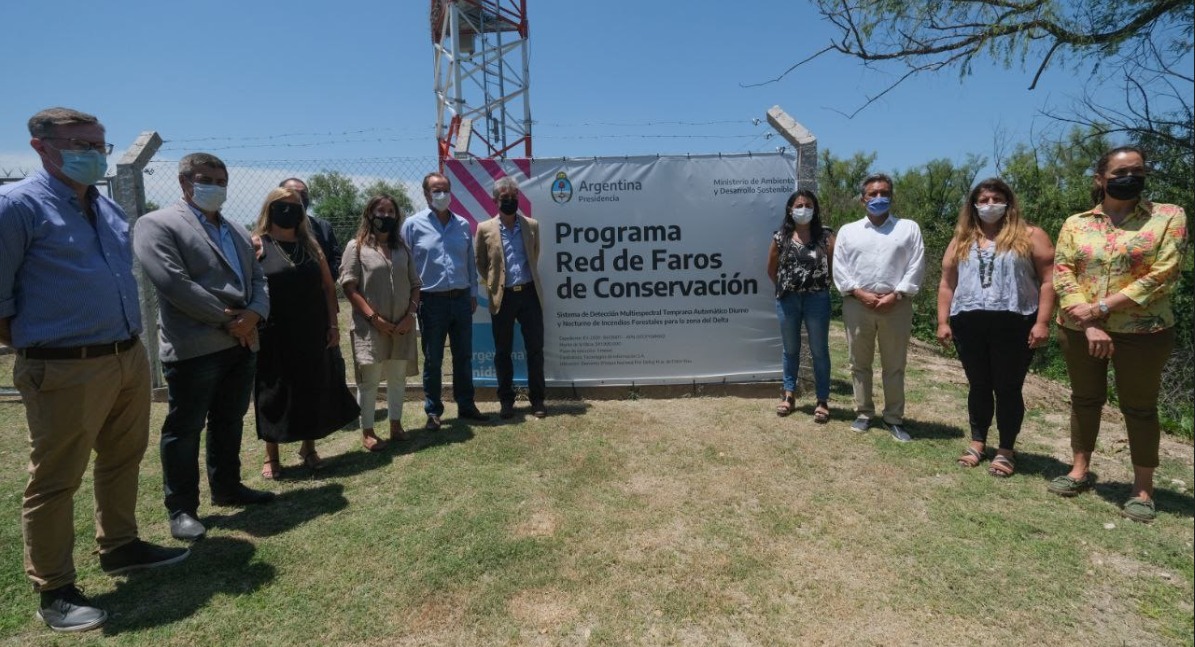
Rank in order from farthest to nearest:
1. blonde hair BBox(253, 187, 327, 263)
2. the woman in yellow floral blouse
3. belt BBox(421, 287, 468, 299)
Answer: belt BBox(421, 287, 468, 299) → blonde hair BBox(253, 187, 327, 263) → the woman in yellow floral blouse

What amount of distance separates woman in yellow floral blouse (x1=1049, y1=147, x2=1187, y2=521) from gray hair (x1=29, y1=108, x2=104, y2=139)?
4.87 meters

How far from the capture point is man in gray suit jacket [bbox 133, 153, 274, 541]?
10.4ft

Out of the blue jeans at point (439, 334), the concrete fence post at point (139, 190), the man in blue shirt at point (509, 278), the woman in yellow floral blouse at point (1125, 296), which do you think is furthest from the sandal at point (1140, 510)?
the concrete fence post at point (139, 190)

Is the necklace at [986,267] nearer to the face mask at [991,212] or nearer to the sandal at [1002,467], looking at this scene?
the face mask at [991,212]

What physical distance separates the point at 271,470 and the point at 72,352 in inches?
70.7

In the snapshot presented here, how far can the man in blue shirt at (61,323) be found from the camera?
8.36ft

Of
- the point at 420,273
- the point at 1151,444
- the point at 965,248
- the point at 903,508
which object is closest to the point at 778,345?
the point at 965,248

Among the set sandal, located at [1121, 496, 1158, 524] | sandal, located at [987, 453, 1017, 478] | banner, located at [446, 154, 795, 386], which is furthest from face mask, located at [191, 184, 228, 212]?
sandal, located at [1121, 496, 1158, 524]

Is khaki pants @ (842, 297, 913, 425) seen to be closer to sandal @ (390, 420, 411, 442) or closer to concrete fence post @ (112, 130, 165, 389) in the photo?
sandal @ (390, 420, 411, 442)

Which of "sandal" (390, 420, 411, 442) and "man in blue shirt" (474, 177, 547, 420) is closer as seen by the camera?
"sandal" (390, 420, 411, 442)

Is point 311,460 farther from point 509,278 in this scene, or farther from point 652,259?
point 652,259

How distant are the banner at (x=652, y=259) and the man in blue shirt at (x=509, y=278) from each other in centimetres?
52

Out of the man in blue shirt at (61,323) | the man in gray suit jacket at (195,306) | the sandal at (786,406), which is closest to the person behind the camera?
the man in blue shirt at (61,323)

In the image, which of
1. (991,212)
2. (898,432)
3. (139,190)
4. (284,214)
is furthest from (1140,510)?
(139,190)
